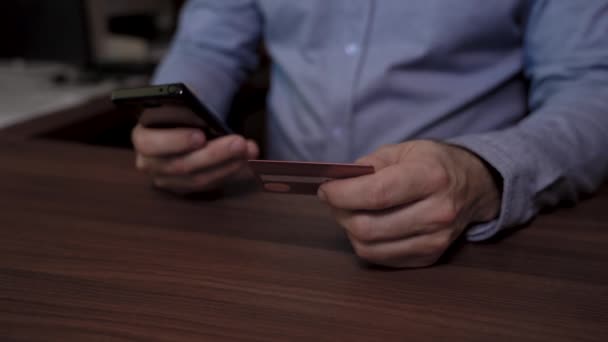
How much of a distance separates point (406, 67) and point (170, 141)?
37cm

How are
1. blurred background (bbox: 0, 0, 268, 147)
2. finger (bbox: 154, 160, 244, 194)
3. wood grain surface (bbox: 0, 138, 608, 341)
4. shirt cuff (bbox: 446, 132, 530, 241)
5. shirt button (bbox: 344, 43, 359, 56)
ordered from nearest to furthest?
1. wood grain surface (bbox: 0, 138, 608, 341)
2. shirt cuff (bbox: 446, 132, 530, 241)
3. finger (bbox: 154, 160, 244, 194)
4. shirt button (bbox: 344, 43, 359, 56)
5. blurred background (bbox: 0, 0, 268, 147)

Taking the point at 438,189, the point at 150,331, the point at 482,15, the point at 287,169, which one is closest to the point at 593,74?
the point at 482,15

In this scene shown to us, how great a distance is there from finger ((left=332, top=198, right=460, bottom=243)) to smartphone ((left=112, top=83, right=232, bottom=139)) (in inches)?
7.9

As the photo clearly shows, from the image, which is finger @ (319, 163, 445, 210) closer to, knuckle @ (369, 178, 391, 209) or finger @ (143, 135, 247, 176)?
knuckle @ (369, 178, 391, 209)

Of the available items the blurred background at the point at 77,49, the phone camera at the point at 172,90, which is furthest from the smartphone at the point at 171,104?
the blurred background at the point at 77,49

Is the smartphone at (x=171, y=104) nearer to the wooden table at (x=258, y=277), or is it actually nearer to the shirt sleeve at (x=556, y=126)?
the wooden table at (x=258, y=277)

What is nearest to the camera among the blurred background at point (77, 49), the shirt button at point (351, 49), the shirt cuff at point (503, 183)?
the shirt cuff at point (503, 183)

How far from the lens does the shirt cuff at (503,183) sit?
412mm

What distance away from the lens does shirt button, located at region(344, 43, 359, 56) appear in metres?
0.70

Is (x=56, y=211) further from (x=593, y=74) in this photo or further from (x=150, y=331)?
(x=593, y=74)

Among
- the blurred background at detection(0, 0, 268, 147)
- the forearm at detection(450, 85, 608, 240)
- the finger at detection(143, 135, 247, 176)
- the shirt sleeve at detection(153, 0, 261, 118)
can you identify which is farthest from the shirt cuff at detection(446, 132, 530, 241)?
the blurred background at detection(0, 0, 268, 147)

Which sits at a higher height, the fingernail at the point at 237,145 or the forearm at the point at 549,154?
the forearm at the point at 549,154

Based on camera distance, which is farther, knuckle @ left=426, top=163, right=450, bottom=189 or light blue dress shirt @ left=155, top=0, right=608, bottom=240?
light blue dress shirt @ left=155, top=0, right=608, bottom=240

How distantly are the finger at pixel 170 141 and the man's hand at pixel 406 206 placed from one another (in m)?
0.19
